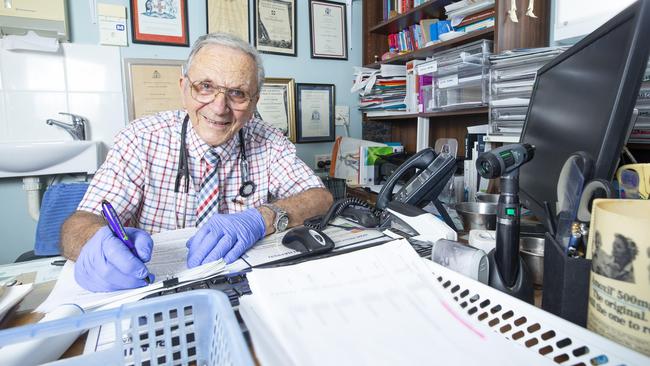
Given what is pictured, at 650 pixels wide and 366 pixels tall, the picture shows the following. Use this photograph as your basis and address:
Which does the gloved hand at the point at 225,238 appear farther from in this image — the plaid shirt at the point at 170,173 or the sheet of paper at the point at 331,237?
the plaid shirt at the point at 170,173

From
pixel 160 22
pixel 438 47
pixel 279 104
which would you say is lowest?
pixel 279 104

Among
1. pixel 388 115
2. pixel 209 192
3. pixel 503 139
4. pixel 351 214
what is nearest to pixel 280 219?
pixel 351 214

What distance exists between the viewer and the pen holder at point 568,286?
1.27 feet

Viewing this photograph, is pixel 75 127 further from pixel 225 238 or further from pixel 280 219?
pixel 225 238

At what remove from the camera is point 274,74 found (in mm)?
2322

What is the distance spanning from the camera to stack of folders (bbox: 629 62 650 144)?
0.96 m

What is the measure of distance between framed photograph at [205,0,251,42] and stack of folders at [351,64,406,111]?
73cm

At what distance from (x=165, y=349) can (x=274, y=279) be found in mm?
139

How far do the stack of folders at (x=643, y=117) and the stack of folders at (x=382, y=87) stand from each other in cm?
125

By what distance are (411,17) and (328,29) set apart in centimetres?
57

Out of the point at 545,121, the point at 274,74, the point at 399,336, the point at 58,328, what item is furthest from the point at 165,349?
the point at 274,74

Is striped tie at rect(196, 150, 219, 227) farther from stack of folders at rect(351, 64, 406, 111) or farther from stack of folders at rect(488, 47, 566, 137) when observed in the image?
stack of folders at rect(351, 64, 406, 111)

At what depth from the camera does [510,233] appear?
50 cm

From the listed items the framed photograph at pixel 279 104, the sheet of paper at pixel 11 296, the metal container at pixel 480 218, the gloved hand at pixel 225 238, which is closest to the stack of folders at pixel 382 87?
the framed photograph at pixel 279 104
